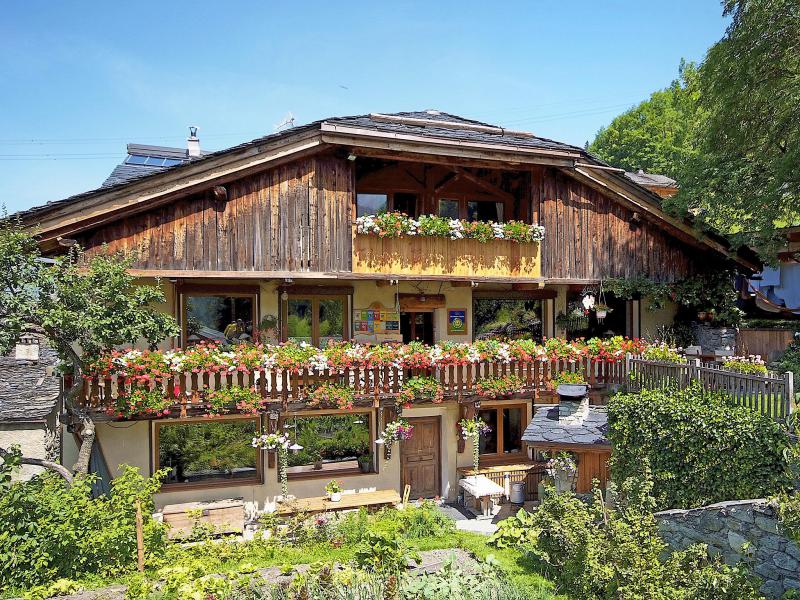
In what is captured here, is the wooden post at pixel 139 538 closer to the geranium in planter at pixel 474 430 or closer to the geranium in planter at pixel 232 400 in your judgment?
the geranium in planter at pixel 232 400

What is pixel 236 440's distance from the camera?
45.3ft

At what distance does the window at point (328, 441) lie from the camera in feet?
46.9

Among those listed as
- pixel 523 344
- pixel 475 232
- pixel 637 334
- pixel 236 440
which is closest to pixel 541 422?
pixel 523 344

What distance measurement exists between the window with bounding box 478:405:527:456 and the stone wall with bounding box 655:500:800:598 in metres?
6.84

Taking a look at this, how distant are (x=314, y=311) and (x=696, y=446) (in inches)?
351

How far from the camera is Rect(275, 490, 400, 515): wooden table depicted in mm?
12836

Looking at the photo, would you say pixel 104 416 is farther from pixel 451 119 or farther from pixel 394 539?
pixel 451 119

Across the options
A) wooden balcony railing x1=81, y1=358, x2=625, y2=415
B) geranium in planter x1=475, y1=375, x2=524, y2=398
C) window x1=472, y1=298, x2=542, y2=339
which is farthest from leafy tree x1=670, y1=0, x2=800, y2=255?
geranium in planter x1=475, y1=375, x2=524, y2=398

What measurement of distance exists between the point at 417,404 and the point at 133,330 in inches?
261

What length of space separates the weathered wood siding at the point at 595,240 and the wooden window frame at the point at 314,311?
5.34 meters

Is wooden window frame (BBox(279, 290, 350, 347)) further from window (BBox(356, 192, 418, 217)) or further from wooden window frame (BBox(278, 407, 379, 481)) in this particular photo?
window (BBox(356, 192, 418, 217))

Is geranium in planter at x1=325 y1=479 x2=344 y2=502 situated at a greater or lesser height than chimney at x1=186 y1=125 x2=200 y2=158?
lesser

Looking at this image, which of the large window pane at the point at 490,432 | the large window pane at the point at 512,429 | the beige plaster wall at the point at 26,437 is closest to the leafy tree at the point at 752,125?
the large window pane at the point at 512,429

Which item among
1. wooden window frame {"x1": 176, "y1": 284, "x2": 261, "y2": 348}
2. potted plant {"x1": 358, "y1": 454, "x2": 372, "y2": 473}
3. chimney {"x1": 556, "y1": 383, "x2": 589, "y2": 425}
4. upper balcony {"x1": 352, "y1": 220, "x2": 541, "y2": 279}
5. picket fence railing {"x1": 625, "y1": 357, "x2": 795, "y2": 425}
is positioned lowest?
potted plant {"x1": 358, "y1": 454, "x2": 372, "y2": 473}
